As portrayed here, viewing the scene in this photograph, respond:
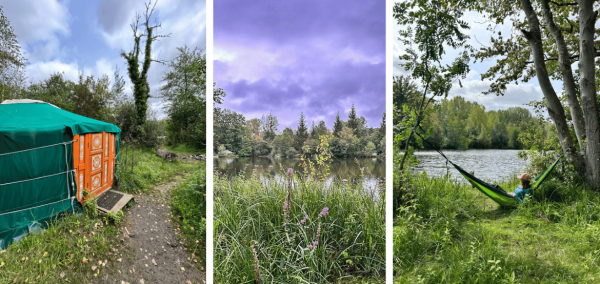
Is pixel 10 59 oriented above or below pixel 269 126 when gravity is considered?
above

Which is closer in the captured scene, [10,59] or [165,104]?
[10,59]

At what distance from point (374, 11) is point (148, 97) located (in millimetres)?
1961

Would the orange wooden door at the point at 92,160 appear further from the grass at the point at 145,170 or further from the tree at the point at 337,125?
the tree at the point at 337,125

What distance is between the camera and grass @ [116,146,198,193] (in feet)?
7.32

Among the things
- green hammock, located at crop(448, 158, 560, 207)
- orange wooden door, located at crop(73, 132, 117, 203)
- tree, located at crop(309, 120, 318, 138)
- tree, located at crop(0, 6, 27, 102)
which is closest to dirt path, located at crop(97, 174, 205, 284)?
orange wooden door, located at crop(73, 132, 117, 203)

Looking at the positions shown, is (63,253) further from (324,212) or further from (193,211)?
(324,212)

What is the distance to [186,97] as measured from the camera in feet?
7.31

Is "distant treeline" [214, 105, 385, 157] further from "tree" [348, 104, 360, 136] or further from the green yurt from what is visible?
the green yurt

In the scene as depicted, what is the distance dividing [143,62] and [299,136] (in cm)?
157

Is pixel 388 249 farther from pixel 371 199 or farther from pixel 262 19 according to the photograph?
pixel 262 19

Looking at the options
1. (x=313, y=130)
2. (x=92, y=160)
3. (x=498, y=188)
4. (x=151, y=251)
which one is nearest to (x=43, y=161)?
(x=92, y=160)

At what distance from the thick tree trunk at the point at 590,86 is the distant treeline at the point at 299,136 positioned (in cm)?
214

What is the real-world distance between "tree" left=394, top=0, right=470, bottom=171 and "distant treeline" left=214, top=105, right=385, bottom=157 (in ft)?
1.65

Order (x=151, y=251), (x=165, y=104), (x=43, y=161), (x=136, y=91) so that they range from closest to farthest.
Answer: (x=43, y=161), (x=151, y=251), (x=136, y=91), (x=165, y=104)
